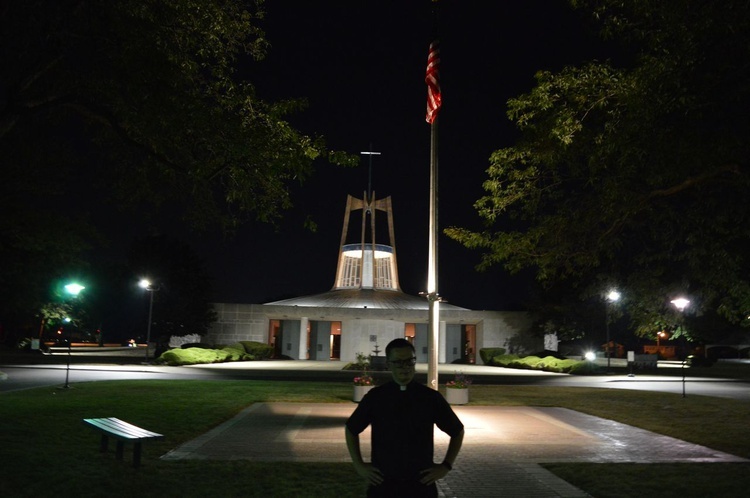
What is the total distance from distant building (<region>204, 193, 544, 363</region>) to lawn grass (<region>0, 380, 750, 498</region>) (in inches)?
1117

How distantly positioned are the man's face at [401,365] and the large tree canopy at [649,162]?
8.11m

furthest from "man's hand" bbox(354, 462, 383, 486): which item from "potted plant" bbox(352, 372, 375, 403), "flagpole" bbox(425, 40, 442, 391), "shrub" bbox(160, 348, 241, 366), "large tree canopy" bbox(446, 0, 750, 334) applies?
"shrub" bbox(160, 348, 241, 366)

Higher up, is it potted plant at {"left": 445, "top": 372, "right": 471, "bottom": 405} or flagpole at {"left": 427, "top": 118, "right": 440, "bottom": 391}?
flagpole at {"left": 427, "top": 118, "right": 440, "bottom": 391}

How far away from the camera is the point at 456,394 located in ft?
60.2

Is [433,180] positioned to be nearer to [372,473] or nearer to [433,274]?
[433,274]

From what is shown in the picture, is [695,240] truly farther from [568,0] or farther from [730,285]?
[568,0]

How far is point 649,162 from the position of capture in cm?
1216

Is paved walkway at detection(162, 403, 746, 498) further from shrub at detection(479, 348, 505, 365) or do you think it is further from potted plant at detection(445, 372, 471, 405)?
shrub at detection(479, 348, 505, 365)

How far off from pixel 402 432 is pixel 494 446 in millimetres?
7718

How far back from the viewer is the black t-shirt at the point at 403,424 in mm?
3945

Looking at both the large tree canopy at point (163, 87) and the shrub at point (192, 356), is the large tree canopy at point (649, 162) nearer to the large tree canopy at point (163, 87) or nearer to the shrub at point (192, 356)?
the large tree canopy at point (163, 87)

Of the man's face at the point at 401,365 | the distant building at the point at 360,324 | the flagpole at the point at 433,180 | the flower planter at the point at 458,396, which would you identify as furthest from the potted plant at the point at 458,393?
the distant building at the point at 360,324

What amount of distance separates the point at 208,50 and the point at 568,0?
260 inches

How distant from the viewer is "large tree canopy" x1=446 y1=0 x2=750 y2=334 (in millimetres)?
10438
